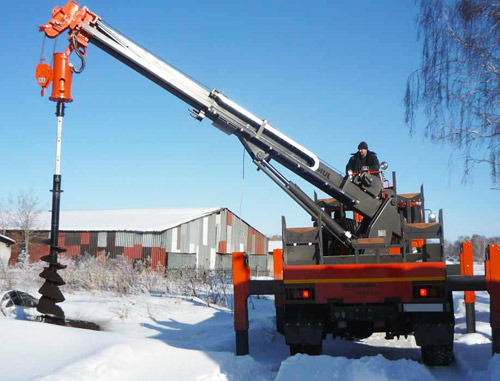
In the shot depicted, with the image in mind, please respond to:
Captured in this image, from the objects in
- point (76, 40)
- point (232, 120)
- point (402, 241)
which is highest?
point (76, 40)

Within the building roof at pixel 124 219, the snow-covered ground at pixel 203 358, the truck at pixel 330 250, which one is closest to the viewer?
the snow-covered ground at pixel 203 358

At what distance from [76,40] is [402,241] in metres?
6.80

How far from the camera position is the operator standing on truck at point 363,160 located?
8945mm

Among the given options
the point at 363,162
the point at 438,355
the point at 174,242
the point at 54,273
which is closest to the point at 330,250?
the point at 363,162

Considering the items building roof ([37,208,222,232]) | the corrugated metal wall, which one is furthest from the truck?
building roof ([37,208,222,232])

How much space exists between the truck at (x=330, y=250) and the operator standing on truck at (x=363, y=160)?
194 mm

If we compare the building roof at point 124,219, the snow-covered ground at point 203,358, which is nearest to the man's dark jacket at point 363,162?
the snow-covered ground at point 203,358

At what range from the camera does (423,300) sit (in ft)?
22.9

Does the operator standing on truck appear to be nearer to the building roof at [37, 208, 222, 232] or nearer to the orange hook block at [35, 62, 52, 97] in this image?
the orange hook block at [35, 62, 52, 97]

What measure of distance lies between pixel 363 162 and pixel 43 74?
628 centimetres

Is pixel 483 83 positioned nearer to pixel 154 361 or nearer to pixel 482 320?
pixel 482 320

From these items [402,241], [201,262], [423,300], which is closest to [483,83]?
[402,241]

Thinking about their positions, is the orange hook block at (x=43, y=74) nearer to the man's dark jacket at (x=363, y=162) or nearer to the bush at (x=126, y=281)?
the man's dark jacket at (x=363, y=162)

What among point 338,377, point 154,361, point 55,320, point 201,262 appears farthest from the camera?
point 201,262
